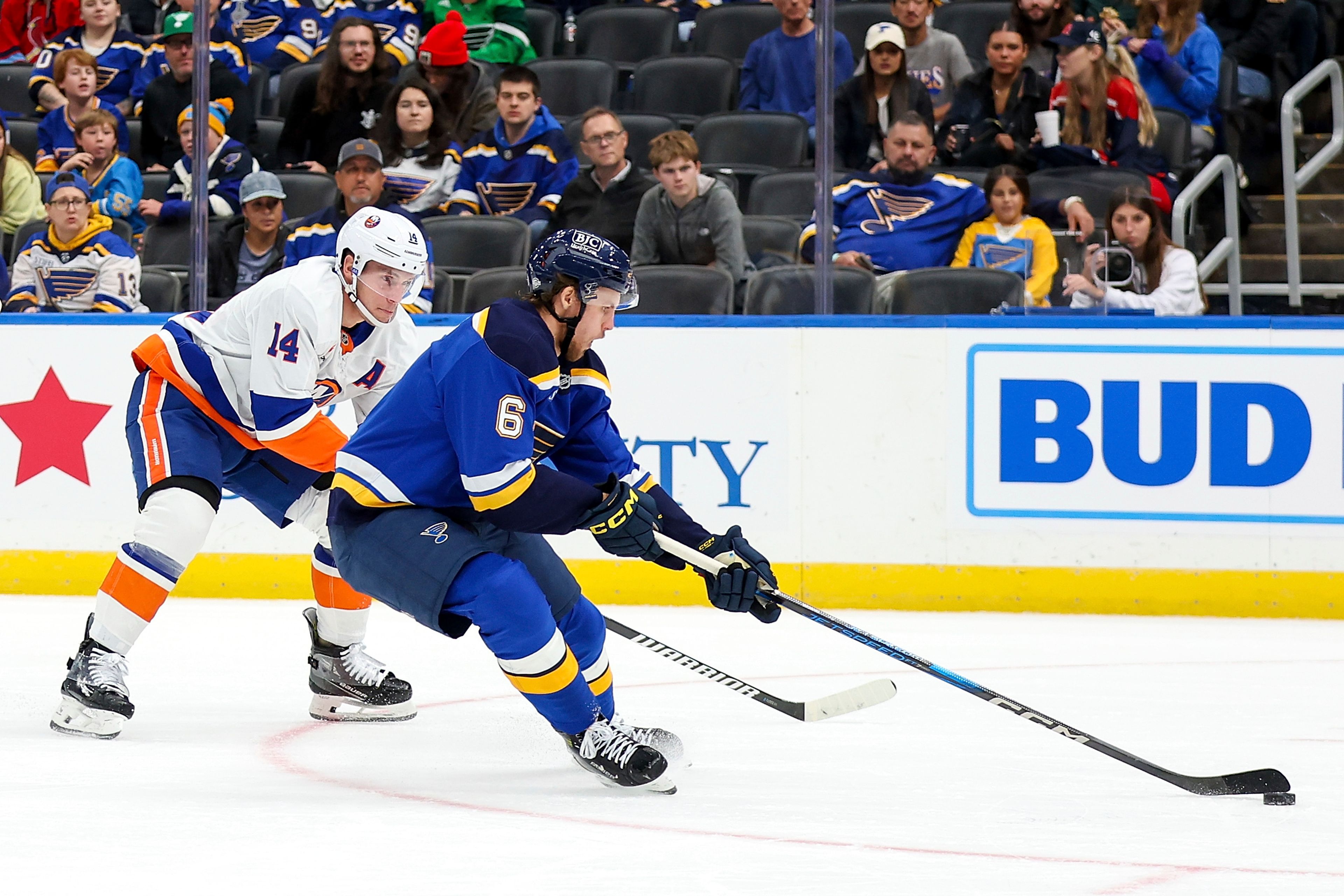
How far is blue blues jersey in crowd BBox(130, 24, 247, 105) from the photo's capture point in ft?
20.2

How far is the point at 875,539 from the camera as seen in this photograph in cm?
569

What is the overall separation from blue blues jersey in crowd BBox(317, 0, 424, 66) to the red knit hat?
64 millimetres

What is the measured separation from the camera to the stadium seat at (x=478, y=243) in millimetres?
6055

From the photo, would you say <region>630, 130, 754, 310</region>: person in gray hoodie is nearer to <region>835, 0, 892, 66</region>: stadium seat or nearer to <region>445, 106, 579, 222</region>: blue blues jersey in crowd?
<region>445, 106, 579, 222</region>: blue blues jersey in crowd

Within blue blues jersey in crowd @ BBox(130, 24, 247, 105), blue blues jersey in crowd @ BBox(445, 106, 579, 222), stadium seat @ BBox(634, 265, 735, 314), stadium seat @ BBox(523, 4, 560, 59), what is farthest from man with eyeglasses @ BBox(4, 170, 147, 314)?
stadium seat @ BBox(523, 4, 560, 59)

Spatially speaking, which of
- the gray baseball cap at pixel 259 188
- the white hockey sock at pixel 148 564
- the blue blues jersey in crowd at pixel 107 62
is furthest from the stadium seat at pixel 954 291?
the blue blues jersey in crowd at pixel 107 62

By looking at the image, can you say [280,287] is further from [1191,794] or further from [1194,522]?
[1194,522]

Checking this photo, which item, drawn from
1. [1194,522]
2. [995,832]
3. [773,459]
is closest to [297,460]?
[995,832]

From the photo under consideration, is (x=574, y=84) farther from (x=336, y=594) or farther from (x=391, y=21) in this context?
(x=336, y=594)

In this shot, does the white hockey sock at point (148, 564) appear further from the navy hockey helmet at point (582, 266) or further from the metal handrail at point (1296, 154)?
the metal handrail at point (1296, 154)

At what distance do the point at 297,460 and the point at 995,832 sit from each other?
1.76 meters

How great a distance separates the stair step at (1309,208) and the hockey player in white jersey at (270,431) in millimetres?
3168

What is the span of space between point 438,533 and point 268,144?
11.9ft

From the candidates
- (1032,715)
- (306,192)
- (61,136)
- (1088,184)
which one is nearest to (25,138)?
(61,136)
